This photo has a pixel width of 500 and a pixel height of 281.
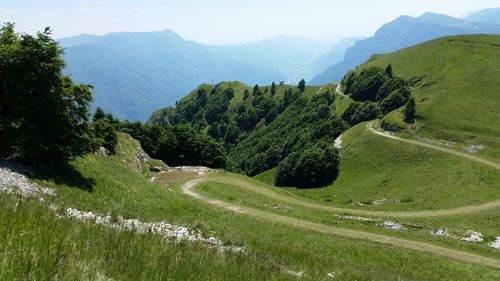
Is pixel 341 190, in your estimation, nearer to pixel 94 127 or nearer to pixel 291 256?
pixel 94 127

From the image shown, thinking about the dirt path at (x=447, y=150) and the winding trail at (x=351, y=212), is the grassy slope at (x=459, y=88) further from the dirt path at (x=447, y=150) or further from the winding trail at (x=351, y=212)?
the winding trail at (x=351, y=212)

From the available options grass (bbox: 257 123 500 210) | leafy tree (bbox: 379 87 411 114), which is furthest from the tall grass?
leafy tree (bbox: 379 87 411 114)

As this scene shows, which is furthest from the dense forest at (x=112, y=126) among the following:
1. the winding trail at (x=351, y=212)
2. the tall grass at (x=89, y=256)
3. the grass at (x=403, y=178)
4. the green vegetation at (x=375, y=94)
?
the tall grass at (x=89, y=256)

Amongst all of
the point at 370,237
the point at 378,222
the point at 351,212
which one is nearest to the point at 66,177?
the point at 370,237

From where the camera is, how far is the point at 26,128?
92.9 feet

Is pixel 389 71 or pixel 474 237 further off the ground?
pixel 389 71

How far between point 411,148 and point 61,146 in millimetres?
93413

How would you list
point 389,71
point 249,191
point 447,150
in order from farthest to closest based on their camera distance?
point 389,71 → point 447,150 → point 249,191

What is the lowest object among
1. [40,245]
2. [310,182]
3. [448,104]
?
[310,182]

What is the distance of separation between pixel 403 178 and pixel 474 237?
4834cm

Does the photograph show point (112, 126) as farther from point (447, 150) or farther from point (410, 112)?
point (410, 112)

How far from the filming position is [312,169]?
12481cm

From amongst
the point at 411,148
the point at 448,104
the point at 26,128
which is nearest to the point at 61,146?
the point at 26,128

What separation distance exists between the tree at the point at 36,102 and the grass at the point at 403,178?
4466 cm
